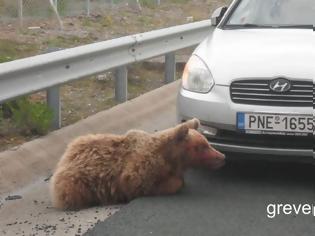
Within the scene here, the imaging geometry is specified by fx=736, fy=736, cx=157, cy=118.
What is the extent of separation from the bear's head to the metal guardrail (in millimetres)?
1606

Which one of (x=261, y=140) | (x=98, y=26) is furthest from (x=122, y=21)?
(x=261, y=140)

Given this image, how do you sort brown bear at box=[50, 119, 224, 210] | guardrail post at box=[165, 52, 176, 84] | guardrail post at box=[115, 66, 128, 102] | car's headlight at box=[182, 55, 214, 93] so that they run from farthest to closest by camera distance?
guardrail post at box=[165, 52, 176, 84] → guardrail post at box=[115, 66, 128, 102] → car's headlight at box=[182, 55, 214, 93] → brown bear at box=[50, 119, 224, 210]

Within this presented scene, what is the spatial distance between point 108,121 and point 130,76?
2.75 meters

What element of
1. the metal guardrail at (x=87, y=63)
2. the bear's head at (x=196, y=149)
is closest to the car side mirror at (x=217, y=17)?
the metal guardrail at (x=87, y=63)

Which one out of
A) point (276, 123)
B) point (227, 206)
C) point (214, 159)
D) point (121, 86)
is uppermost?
point (276, 123)

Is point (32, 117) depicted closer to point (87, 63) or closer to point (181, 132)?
point (87, 63)

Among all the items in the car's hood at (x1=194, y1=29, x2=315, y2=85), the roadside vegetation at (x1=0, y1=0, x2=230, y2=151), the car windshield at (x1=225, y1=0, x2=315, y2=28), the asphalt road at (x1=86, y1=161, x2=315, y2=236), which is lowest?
the roadside vegetation at (x1=0, y1=0, x2=230, y2=151)

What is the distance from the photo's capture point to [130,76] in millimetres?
10672

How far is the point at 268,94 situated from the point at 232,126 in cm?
37

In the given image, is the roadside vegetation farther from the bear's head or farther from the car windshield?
the car windshield

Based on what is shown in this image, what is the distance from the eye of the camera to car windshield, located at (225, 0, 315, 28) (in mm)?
6984

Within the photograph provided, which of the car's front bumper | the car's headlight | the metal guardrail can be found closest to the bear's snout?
the car's front bumper

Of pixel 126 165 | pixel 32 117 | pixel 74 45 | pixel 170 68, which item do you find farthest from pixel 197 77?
pixel 74 45

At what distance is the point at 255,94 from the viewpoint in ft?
18.7
